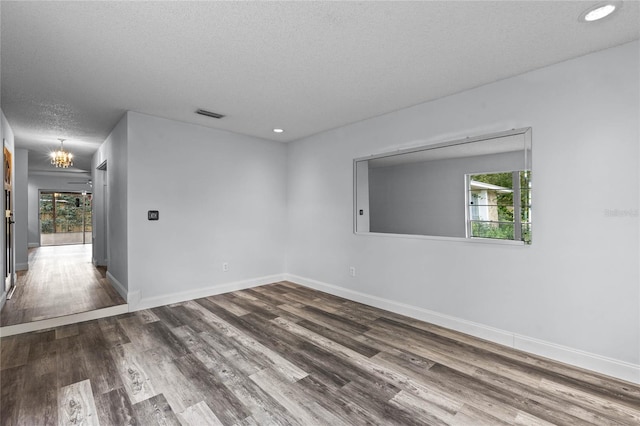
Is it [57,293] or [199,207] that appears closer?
[57,293]

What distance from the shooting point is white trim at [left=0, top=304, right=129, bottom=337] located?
10.3 ft

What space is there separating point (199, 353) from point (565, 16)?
380 cm

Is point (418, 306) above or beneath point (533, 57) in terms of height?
beneath

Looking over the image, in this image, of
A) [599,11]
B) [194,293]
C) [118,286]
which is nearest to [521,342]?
[599,11]

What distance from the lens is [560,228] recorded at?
2594mm

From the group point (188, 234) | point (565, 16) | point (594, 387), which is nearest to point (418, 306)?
point (594, 387)

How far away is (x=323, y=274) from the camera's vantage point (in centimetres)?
481

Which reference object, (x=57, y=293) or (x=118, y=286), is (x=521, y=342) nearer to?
(x=118, y=286)

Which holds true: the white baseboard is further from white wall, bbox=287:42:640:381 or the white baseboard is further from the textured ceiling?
the textured ceiling

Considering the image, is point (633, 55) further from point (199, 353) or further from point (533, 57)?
point (199, 353)

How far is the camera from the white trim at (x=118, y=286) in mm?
3979

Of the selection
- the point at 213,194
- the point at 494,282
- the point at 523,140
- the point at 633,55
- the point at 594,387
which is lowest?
the point at 594,387

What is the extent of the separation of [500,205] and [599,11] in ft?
5.23

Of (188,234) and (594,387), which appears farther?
(188,234)
